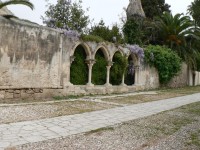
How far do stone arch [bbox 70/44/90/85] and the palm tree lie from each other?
11.4m

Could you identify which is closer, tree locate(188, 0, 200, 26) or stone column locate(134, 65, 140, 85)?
stone column locate(134, 65, 140, 85)

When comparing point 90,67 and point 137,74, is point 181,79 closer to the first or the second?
point 137,74

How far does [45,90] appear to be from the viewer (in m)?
11.9

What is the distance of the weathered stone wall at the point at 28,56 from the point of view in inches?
413

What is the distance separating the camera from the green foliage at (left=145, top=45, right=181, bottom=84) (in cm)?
1916

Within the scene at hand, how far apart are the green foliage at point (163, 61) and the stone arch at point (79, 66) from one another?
595cm

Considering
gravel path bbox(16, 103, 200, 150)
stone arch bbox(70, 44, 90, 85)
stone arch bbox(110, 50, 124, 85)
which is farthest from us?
stone arch bbox(110, 50, 124, 85)

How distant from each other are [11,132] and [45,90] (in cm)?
613

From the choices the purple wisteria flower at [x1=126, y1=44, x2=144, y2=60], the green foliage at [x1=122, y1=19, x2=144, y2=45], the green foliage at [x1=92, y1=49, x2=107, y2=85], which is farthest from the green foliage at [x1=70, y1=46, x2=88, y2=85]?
the green foliage at [x1=122, y1=19, x2=144, y2=45]

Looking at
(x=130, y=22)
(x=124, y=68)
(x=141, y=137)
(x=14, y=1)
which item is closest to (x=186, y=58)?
(x=130, y=22)

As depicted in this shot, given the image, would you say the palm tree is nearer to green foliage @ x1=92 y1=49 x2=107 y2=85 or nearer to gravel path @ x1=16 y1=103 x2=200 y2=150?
green foliage @ x1=92 y1=49 x2=107 y2=85

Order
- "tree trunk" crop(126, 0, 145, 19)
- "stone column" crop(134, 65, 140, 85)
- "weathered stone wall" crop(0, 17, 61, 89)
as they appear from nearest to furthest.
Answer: "weathered stone wall" crop(0, 17, 61, 89) → "stone column" crop(134, 65, 140, 85) → "tree trunk" crop(126, 0, 145, 19)

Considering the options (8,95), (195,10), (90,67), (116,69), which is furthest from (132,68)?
(195,10)

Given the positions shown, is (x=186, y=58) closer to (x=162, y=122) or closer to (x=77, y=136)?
(x=162, y=122)
